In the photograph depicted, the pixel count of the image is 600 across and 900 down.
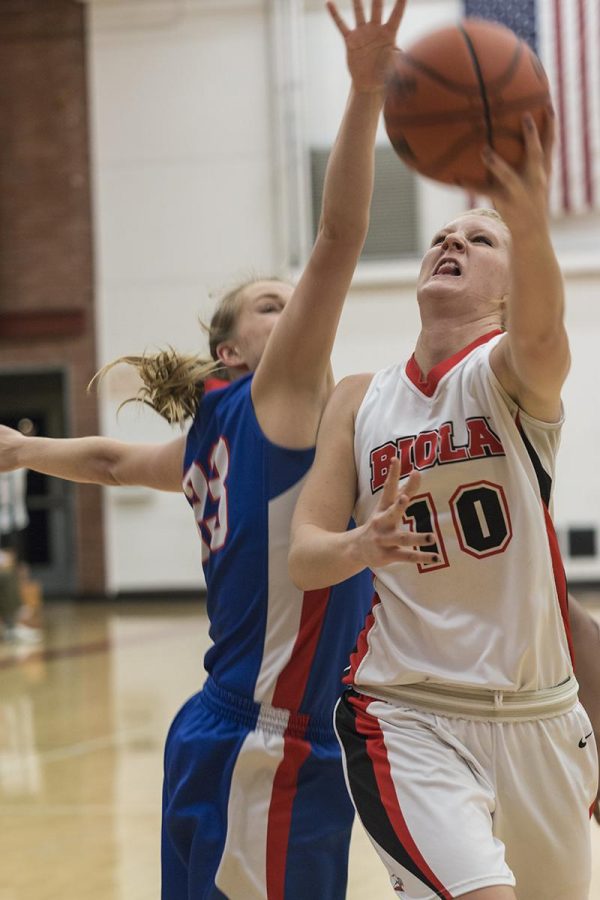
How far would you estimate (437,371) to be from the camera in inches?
84.3

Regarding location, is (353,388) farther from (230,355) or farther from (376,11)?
(376,11)

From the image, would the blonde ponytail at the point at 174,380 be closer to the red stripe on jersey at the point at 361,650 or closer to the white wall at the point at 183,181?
the red stripe on jersey at the point at 361,650

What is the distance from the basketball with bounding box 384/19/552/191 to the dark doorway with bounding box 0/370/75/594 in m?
12.2

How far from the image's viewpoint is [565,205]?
40.5 ft

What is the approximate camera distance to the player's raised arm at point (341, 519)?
1.82m

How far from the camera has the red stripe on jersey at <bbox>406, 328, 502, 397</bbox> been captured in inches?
83.8

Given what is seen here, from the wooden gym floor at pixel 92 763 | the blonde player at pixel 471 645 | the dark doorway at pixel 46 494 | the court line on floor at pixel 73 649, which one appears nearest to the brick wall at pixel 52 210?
the dark doorway at pixel 46 494

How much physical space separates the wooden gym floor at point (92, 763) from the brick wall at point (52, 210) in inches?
141

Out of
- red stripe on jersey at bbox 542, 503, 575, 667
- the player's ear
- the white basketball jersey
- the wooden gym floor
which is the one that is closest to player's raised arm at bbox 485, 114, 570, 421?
the white basketball jersey

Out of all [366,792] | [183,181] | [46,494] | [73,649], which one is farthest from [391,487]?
[46,494]

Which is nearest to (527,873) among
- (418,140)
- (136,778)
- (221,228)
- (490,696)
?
(490,696)

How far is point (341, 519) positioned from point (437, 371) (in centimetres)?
33

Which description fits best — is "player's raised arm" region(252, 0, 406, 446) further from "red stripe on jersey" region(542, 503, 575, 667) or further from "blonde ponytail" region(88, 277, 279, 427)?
"red stripe on jersey" region(542, 503, 575, 667)

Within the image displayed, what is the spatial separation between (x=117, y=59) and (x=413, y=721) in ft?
42.0
